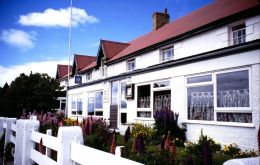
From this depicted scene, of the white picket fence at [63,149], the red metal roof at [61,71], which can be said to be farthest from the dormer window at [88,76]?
the white picket fence at [63,149]

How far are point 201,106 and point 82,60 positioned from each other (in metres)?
22.9

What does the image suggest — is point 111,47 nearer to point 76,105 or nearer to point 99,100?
point 99,100

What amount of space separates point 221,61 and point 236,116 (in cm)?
214

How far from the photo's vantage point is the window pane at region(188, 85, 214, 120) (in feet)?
32.6

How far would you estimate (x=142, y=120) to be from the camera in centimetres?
1383

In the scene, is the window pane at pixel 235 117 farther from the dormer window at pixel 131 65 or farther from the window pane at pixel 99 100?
the window pane at pixel 99 100

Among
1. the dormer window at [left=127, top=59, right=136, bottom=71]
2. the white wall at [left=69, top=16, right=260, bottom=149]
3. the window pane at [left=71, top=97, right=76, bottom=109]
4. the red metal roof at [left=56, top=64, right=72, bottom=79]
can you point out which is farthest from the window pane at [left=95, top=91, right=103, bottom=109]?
the red metal roof at [left=56, top=64, right=72, bottom=79]

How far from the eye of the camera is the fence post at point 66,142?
2629mm

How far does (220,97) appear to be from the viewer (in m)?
9.52

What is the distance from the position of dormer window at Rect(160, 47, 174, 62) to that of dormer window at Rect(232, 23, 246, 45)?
432 centimetres

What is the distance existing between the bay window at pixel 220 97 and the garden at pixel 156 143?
95 centimetres

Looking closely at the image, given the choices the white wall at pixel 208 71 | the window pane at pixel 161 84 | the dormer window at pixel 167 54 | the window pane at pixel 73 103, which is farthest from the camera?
the window pane at pixel 73 103

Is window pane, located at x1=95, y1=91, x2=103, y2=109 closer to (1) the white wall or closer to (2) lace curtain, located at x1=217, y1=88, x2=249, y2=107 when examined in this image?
(1) the white wall

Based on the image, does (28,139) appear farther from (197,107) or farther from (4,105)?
(4,105)
